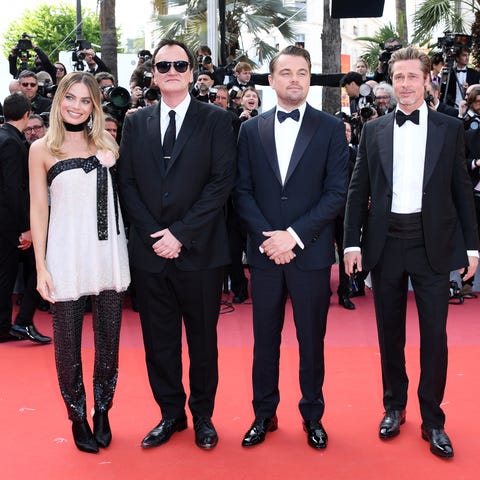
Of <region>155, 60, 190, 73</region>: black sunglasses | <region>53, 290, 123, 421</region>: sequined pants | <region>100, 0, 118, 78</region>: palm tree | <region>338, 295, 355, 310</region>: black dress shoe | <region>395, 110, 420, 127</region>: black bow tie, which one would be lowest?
<region>338, 295, 355, 310</region>: black dress shoe

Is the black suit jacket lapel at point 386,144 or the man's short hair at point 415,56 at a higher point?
the man's short hair at point 415,56

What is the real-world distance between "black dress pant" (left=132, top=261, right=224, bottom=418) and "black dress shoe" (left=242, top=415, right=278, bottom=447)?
0.22 metres

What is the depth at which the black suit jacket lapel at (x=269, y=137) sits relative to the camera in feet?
11.2

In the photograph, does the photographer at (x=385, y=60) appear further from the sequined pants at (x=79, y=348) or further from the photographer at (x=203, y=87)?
the sequined pants at (x=79, y=348)

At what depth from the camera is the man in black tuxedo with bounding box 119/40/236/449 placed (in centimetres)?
336

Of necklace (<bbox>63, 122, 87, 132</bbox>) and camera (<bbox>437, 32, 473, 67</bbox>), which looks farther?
camera (<bbox>437, 32, 473, 67</bbox>)

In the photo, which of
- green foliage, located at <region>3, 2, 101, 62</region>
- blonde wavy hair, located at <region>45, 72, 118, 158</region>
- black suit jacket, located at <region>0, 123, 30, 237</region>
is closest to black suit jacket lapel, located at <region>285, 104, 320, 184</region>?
blonde wavy hair, located at <region>45, 72, 118, 158</region>

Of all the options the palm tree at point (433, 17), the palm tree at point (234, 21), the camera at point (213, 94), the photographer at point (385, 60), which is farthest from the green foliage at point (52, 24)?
the camera at point (213, 94)

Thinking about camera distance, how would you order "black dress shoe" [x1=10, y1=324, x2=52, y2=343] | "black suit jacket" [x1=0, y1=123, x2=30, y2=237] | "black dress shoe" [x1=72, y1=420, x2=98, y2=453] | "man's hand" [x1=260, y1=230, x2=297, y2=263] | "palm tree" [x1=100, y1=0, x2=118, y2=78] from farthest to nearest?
"palm tree" [x1=100, y1=0, x2=118, y2=78] → "black dress shoe" [x1=10, y1=324, x2=52, y2=343] → "black suit jacket" [x1=0, y1=123, x2=30, y2=237] → "black dress shoe" [x1=72, y1=420, x2=98, y2=453] → "man's hand" [x1=260, y1=230, x2=297, y2=263]

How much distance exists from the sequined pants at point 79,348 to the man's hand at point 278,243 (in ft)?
2.43

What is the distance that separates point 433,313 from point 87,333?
3.17m

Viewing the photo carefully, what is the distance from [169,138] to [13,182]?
235 centimetres

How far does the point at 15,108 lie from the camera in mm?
5363

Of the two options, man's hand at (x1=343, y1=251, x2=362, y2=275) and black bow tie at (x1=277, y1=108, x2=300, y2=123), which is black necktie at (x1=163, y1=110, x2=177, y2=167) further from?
man's hand at (x1=343, y1=251, x2=362, y2=275)
